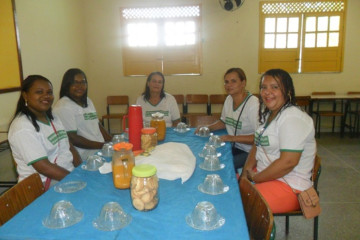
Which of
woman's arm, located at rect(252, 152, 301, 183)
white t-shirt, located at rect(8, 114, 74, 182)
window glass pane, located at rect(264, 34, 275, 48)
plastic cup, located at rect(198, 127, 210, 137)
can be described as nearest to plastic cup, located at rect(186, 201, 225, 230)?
woman's arm, located at rect(252, 152, 301, 183)

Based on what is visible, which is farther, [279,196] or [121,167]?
[279,196]

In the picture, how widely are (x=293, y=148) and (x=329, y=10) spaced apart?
4.97 metres

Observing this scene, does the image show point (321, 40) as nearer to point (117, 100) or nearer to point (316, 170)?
point (117, 100)

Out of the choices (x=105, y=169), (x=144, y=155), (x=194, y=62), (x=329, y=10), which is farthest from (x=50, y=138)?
(x=329, y=10)

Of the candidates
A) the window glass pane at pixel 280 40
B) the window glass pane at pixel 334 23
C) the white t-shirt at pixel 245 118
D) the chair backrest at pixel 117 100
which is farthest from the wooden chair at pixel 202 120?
the window glass pane at pixel 334 23

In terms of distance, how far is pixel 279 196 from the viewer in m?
1.64

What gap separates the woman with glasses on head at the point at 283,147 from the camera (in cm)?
156

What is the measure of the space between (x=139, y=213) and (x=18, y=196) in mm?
620

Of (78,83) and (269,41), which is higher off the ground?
(269,41)

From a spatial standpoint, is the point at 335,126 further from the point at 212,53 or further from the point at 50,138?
the point at 50,138

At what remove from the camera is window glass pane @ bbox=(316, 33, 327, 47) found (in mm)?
5480

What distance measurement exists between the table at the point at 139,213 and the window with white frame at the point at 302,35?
15.3 feet

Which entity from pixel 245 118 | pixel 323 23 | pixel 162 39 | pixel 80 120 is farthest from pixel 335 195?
pixel 162 39

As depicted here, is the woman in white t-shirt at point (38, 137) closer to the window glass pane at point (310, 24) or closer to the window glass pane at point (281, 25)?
the window glass pane at point (281, 25)
